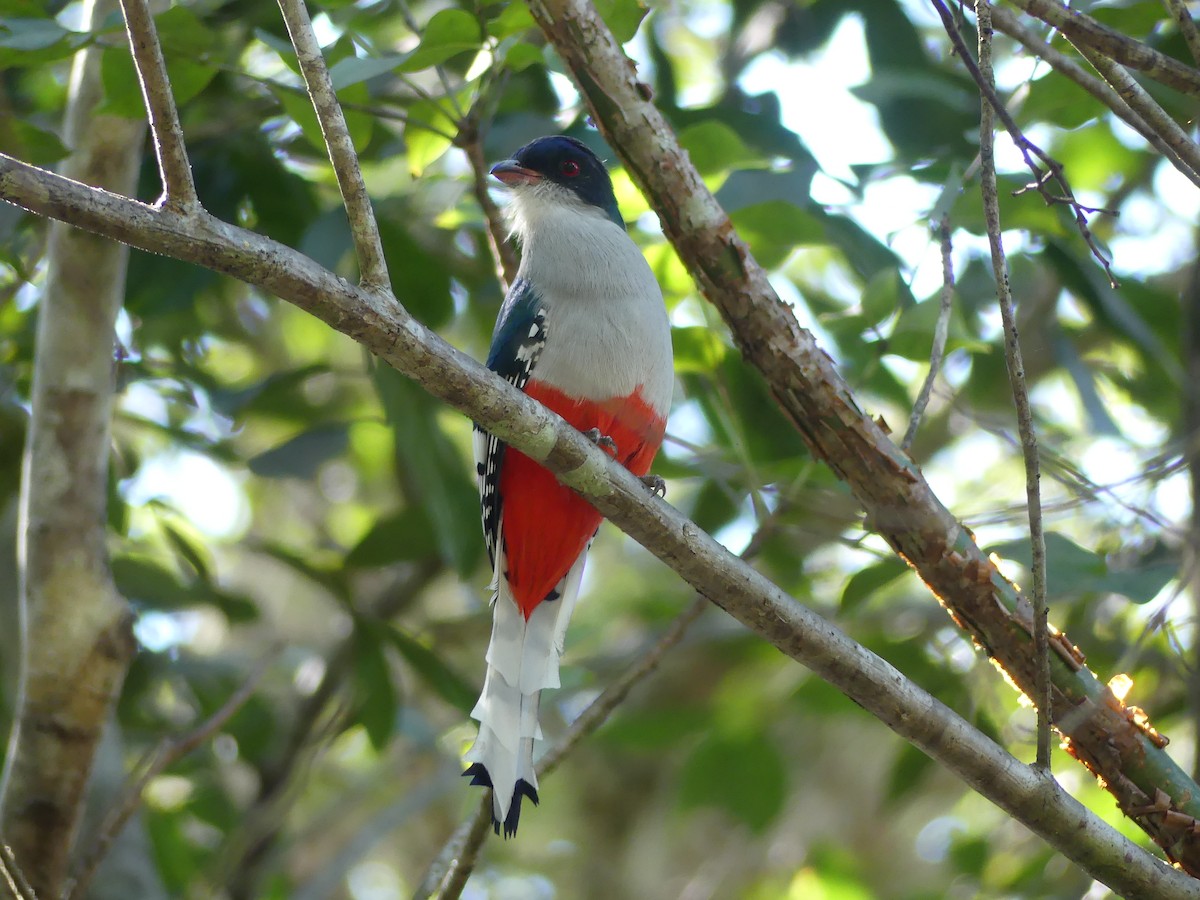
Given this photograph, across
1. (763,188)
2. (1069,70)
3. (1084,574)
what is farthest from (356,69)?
(1084,574)

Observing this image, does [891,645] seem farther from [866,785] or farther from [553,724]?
[866,785]

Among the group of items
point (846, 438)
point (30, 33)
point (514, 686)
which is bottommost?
point (514, 686)

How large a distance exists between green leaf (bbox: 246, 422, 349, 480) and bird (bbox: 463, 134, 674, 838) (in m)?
0.90

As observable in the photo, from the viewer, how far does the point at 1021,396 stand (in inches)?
88.4

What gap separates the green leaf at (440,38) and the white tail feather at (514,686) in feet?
4.56

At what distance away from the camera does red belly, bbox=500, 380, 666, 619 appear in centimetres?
334

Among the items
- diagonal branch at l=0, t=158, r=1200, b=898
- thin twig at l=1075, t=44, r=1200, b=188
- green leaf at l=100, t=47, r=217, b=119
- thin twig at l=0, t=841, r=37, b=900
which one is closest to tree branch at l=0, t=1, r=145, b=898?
green leaf at l=100, t=47, r=217, b=119

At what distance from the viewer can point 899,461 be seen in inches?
113

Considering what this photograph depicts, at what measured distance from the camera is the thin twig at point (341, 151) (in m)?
2.03

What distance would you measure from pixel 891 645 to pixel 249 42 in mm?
3045

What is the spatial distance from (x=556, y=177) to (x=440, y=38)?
49.5 inches

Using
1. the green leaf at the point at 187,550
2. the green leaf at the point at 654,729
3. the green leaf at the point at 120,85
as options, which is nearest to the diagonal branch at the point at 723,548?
the green leaf at the point at 120,85

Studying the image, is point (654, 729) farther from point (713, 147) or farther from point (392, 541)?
point (713, 147)

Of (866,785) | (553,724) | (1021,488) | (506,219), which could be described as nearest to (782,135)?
(506,219)
